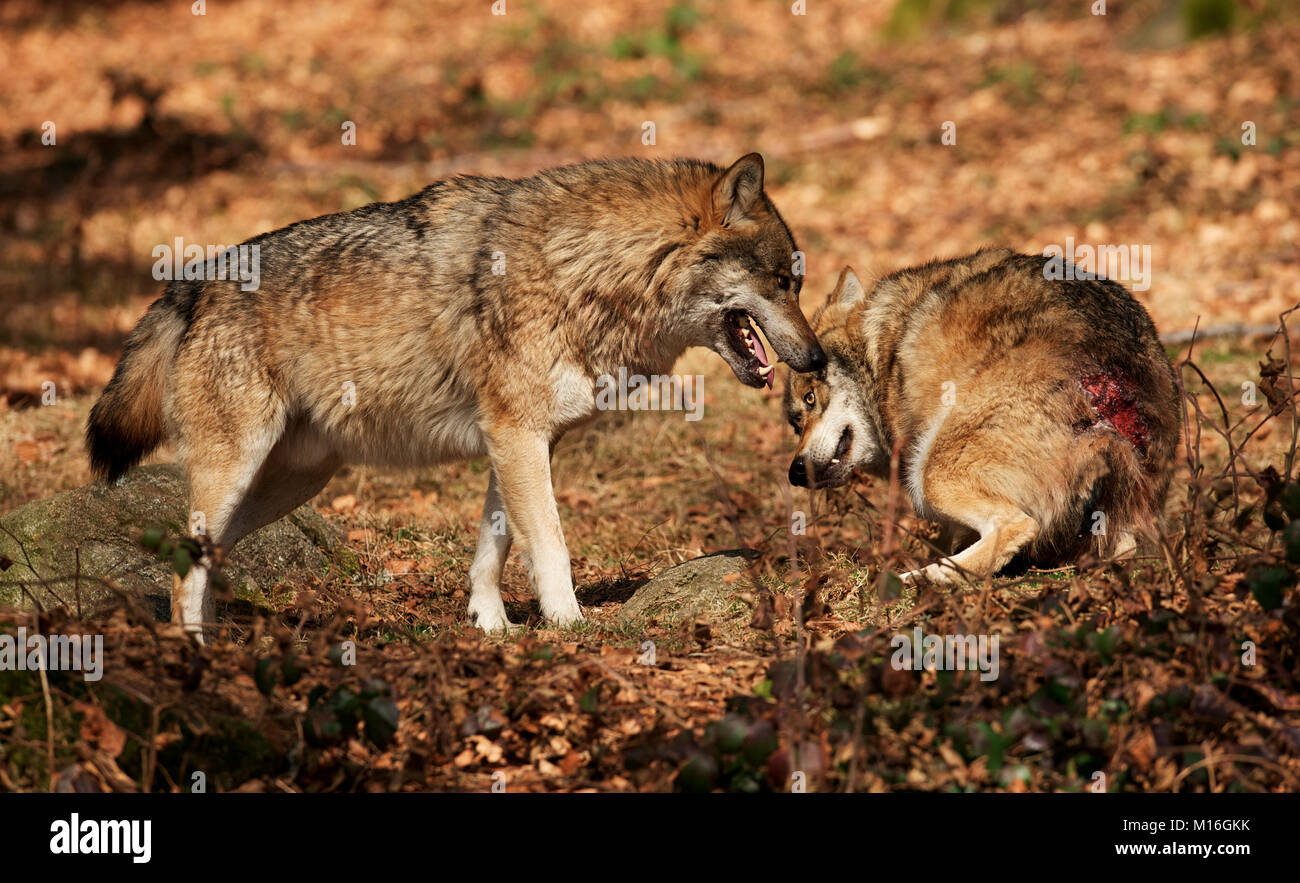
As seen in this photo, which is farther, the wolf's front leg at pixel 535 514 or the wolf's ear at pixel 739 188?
the wolf's ear at pixel 739 188

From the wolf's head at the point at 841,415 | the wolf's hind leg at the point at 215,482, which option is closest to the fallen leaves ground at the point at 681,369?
the wolf's head at the point at 841,415

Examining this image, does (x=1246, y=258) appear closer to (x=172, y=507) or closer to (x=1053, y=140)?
(x=1053, y=140)

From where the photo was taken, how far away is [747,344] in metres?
6.54

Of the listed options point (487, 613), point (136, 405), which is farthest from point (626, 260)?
point (136, 405)

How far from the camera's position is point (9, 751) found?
12.9 feet

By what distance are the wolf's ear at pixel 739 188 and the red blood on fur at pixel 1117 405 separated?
1910mm

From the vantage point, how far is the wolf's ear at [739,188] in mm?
6273

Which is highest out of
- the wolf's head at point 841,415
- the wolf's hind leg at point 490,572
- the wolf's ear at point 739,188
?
the wolf's ear at point 739,188

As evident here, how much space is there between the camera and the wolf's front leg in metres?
6.12

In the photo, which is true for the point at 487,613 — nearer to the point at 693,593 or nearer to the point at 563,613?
the point at 563,613

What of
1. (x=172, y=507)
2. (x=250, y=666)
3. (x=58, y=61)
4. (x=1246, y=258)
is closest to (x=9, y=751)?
(x=250, y=666)

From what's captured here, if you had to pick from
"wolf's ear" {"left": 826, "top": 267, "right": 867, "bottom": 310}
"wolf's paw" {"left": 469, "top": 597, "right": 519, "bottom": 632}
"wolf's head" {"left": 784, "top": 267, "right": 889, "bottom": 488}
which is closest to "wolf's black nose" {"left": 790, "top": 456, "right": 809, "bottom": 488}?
"wolf's head" {"left": 784, "top": 267, "right": 889, "bottom": 488}

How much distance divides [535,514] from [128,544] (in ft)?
8.26

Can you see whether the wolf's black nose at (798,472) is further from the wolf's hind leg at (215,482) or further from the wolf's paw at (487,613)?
the wolf's hind leg at (215,482)
